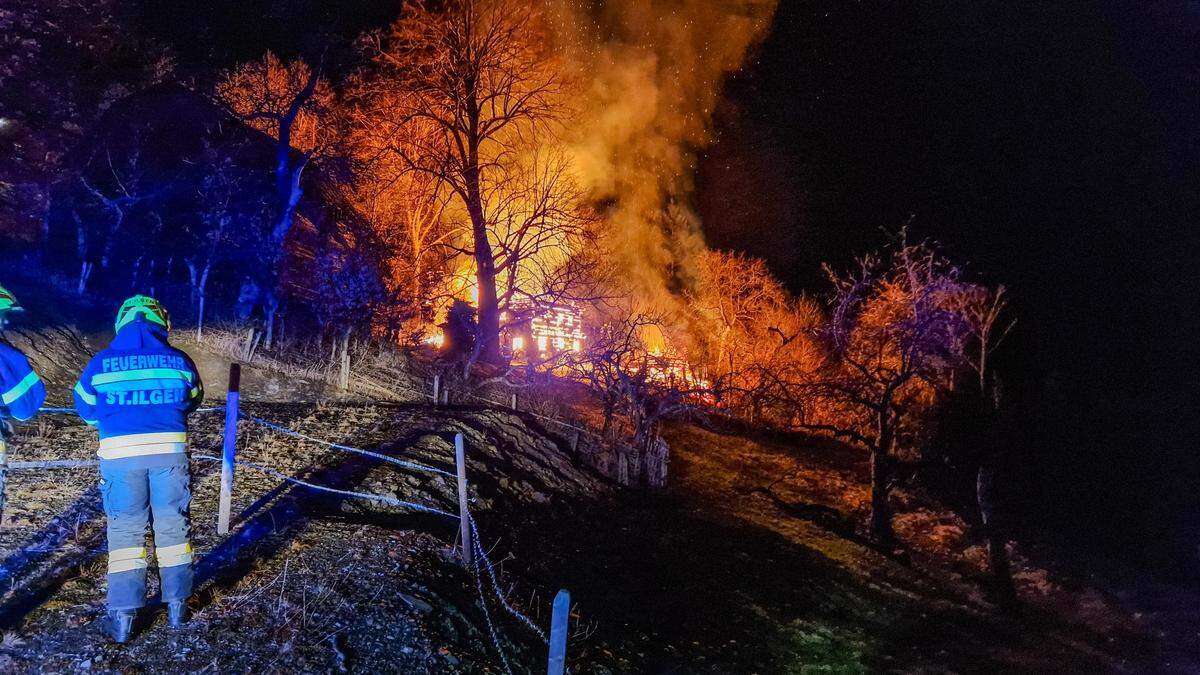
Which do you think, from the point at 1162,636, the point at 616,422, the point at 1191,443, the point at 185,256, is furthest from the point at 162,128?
the point at 1191,443

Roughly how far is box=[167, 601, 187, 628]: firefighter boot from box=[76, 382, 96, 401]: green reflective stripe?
5.10 feet

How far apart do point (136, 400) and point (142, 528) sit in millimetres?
908

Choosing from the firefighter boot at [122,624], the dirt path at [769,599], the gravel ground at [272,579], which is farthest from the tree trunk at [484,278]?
the firefighter boot at [122,624]

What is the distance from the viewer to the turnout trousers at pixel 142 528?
435cm

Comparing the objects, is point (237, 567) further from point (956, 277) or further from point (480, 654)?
point (956, 277)

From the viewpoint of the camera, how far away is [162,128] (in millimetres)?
21547

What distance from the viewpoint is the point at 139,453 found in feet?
14.4

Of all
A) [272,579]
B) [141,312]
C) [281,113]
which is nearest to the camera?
[141,312]

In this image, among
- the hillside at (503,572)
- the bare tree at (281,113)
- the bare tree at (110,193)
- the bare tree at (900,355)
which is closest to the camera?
the hillside at (503,572)

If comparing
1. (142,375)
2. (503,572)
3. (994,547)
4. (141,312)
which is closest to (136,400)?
(142,375)

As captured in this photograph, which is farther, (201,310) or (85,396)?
(201,310)

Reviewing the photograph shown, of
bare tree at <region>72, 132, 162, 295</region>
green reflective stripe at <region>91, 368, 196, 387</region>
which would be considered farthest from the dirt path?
bare tree at <region>72, 132, 162, 295</region>

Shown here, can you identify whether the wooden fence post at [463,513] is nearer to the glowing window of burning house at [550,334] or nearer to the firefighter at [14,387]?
the firefighter at [14,387]

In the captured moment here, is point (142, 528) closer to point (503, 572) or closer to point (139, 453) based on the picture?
point (139, 453)
